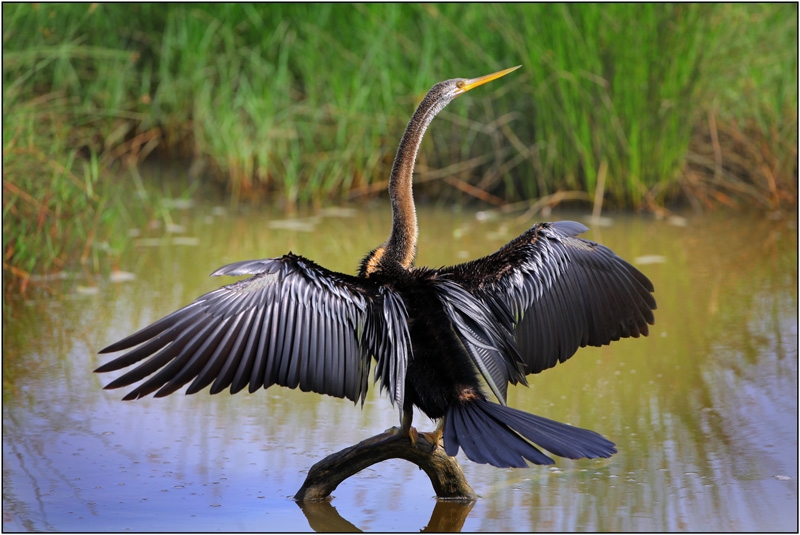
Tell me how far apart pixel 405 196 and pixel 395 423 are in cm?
112

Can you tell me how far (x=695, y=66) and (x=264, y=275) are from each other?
483 cm

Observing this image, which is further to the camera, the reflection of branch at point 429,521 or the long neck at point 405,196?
the long neck at point 405,196

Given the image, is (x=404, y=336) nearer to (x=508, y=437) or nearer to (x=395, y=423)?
(x=508, y=437)

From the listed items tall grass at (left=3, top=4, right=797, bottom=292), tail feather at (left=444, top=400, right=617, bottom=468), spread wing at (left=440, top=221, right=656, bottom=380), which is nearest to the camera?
tail feather at (left=444, top=400, right=617, bottom=468)

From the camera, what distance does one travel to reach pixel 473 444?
10.8 feet

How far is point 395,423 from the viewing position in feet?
15.1

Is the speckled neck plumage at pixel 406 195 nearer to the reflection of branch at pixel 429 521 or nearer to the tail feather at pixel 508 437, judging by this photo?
the tail feather at pixel 508 437

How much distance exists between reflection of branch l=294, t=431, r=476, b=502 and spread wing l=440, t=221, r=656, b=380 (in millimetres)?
391

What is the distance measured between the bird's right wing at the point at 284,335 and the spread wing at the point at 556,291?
40cm

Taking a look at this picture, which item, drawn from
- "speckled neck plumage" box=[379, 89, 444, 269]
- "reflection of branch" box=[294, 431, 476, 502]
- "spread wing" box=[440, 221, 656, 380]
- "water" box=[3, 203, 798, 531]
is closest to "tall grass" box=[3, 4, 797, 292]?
"water" box=[3, 203, 798, 531]

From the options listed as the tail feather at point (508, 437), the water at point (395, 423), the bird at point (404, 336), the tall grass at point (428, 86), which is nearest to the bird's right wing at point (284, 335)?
the bird at point (404, 336)

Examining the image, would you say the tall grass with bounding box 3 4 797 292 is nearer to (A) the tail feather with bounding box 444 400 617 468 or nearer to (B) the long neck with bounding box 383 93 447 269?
(B) the long neck with bounding box 383 93 447 269

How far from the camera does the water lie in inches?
147

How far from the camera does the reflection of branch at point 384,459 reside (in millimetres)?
3717
